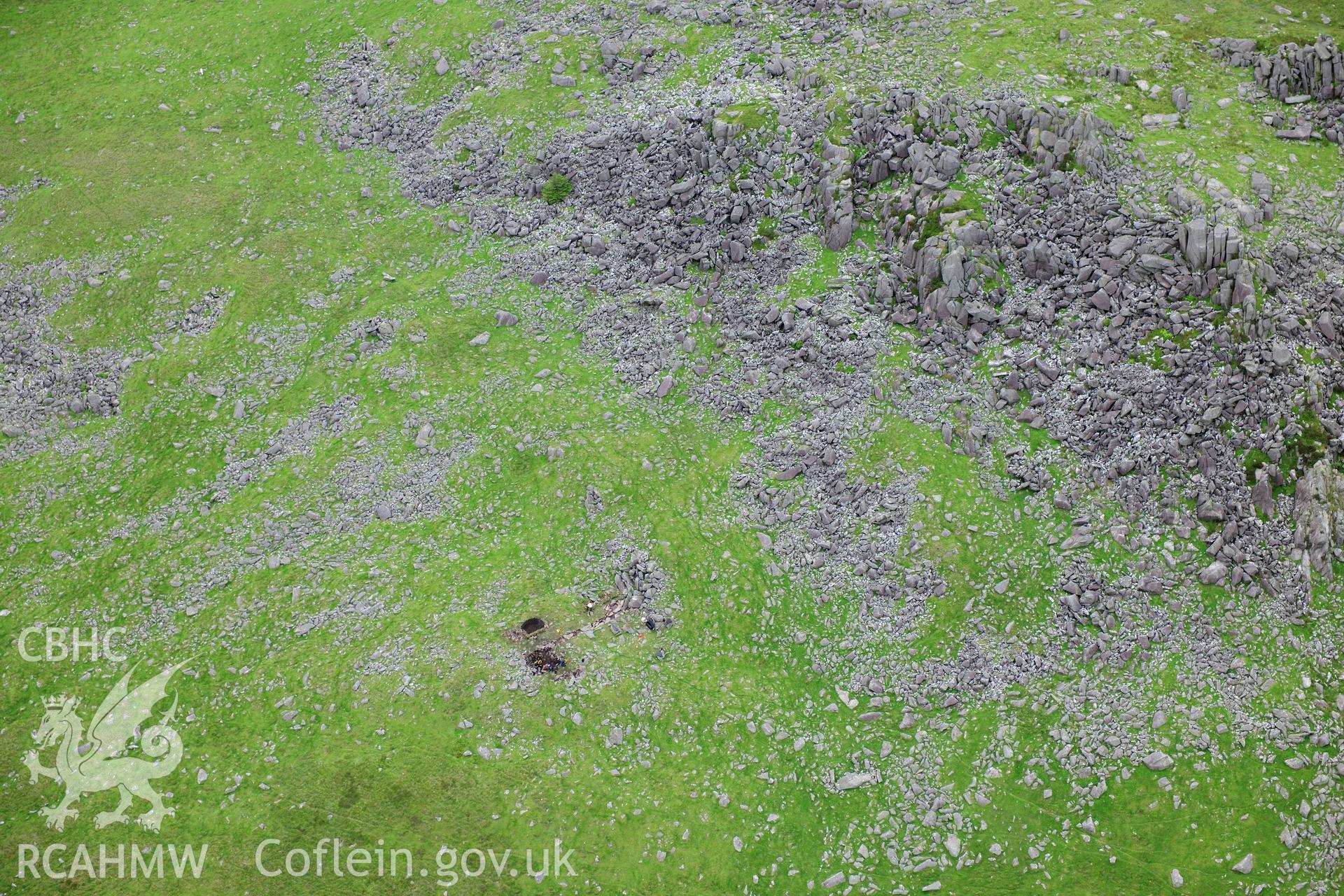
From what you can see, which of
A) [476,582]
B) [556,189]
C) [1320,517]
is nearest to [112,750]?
[476,582]

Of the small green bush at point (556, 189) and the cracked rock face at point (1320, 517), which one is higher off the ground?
the small green bush at point (556, 189)

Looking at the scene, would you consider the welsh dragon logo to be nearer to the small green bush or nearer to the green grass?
the green grass

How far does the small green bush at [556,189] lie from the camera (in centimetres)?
4509

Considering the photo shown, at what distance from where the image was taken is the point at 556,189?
148 ft

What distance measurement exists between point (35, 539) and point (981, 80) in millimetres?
47936

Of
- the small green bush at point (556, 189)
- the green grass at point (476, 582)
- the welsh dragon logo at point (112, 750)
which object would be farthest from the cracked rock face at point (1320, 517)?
the welsh dragon logo at point (112, 750)

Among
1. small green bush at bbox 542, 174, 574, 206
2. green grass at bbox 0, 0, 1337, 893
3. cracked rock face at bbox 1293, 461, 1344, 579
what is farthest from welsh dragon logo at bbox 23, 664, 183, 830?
cracked rock face at bbox 1293, 461, 1344, 579

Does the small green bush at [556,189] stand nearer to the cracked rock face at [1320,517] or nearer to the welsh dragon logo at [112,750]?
the welsh dragon logo at [112,750]

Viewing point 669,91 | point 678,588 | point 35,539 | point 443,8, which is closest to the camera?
point 678,588

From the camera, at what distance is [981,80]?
136 ft

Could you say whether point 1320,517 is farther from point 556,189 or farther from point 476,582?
point 556,189

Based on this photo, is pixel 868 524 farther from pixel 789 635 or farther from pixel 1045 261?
pixel 1045 261

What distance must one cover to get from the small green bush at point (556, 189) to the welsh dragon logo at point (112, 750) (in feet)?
94.0

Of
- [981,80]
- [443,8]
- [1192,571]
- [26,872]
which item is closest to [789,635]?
[1192,571]
